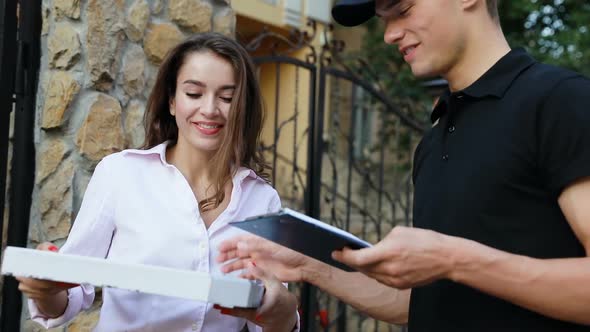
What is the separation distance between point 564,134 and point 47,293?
1237mm

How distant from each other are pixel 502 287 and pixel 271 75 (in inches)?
287

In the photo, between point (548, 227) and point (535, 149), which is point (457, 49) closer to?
point (535, 149)

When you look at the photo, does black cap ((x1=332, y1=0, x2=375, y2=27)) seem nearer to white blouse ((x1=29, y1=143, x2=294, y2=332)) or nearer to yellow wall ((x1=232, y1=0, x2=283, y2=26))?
white blouse ((x1=29, y1=143, x2=294, y2=332))

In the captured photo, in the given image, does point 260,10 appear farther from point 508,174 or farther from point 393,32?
point 508,174

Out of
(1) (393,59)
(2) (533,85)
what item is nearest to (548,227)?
(2) (533,85)

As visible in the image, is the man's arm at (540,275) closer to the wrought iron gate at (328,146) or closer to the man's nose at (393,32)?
the man's nose at (393,32)

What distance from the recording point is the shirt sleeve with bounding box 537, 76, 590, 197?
1347 mm

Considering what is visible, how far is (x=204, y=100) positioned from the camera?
2.13 m

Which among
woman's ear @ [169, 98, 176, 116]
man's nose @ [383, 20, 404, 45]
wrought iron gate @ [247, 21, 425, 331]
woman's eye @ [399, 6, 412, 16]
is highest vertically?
woman's eye @ [399, 6, 412, 16]

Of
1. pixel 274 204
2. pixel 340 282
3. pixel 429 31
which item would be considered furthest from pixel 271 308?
pixel 429 31

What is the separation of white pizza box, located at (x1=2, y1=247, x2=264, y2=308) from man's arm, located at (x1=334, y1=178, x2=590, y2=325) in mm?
259

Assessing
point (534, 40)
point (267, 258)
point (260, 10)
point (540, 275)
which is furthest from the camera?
point (534, 40)

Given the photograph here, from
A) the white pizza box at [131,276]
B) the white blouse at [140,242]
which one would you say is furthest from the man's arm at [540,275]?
the white blouse at [140,242]

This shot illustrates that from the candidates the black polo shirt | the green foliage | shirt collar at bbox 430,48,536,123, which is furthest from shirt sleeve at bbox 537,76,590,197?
the green foliage
